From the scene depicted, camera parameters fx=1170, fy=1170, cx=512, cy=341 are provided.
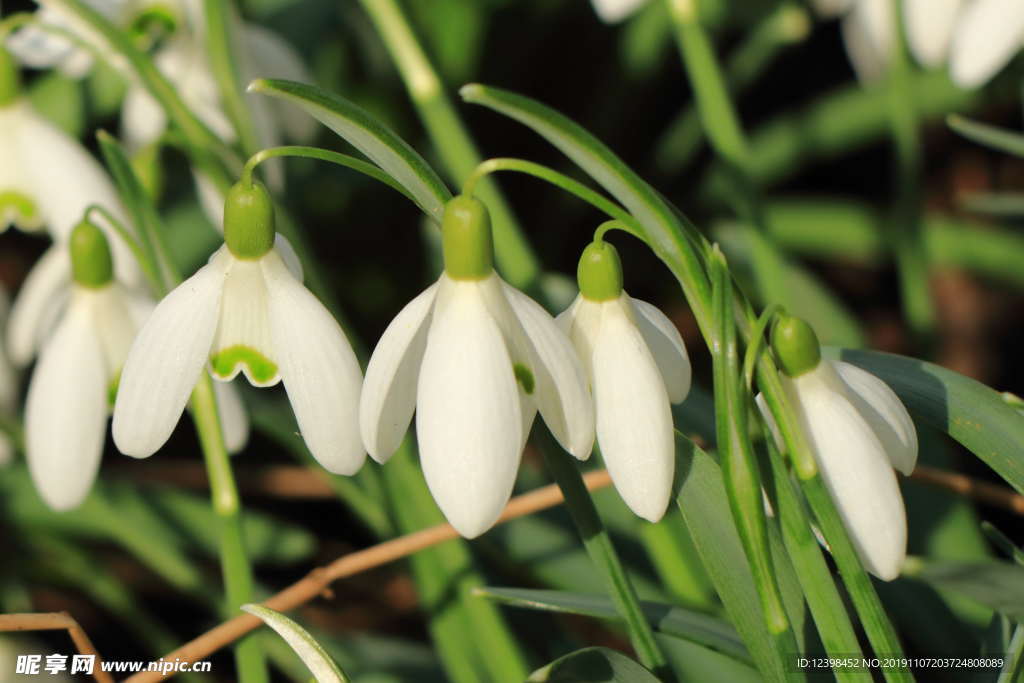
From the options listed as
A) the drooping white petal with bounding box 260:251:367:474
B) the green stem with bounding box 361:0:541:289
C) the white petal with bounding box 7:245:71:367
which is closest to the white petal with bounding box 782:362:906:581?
the drooping white petal with bounding box 260:251:367:474

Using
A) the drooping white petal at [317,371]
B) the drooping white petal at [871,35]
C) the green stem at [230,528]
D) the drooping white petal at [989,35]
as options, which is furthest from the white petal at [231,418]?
the drooping white petal at [871,35]

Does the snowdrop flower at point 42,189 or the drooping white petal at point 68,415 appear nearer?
the drooping white petal at point 68,415

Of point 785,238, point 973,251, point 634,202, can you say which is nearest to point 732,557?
point 634,202

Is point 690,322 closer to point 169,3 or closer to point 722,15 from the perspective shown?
point 722,15

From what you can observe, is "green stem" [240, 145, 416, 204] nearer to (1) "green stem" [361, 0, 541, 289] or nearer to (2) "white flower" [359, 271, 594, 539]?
(2) "white flower" [359, 271, 594, 539]

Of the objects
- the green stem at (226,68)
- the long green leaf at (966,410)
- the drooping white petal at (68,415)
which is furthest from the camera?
the green stem at (226,68)

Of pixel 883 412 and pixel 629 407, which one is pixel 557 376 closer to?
pixel 629 407

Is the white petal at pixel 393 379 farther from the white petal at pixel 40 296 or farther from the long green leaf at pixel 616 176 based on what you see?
the white petal at pixel 40 296
